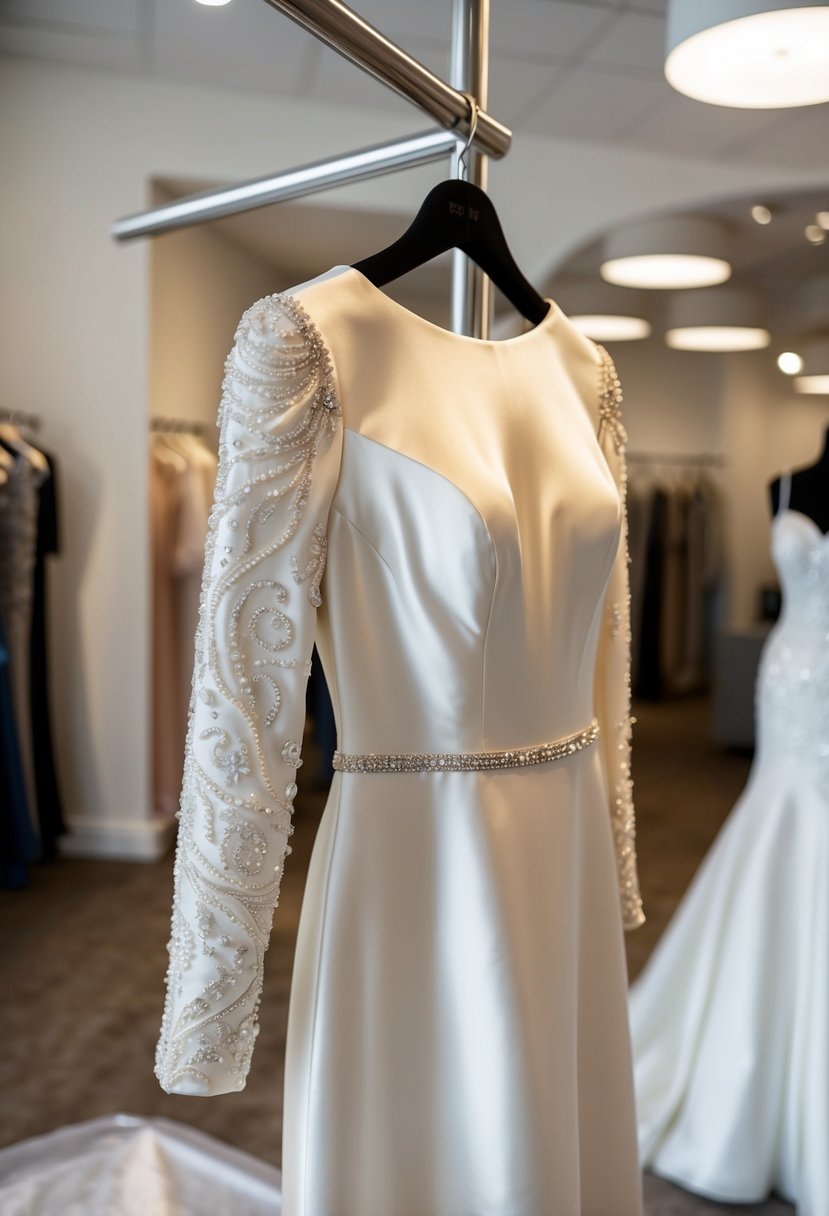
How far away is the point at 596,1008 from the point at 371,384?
2.59 ft

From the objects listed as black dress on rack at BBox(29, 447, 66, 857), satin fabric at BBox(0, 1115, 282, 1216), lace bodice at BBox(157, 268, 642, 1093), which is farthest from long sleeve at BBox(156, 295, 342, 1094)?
black dress on rack at BBox(29, 447, 66, 857)

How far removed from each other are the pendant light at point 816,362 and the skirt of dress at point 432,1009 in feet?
25.8

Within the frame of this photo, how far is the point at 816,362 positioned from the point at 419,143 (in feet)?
25.4

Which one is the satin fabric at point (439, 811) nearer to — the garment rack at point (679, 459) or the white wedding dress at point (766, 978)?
the white wedding dress at point (766, 978)

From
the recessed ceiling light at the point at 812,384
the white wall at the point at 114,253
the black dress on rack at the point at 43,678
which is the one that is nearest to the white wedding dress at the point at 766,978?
the white wall at the point at 114,253

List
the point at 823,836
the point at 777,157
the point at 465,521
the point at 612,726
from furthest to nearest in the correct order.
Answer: the point at 777,157 → the point at 823,836 → the point at 612,726 → the point at 465,521

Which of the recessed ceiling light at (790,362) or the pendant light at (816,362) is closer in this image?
the recessed ceiling light at (790,362)

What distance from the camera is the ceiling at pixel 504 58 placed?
3152mm

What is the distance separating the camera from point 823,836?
7.28ft

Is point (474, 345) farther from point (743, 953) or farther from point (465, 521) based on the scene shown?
point (743, 953)

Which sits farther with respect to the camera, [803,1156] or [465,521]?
[803,1156]

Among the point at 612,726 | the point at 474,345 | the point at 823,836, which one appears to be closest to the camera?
the point at 474,345

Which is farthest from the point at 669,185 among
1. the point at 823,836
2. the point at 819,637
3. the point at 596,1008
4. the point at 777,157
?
the point at 596,1008

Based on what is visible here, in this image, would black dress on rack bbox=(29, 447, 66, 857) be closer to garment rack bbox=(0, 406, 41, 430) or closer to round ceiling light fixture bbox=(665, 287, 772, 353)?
garment rack bbox=(0, 406, 41, 430)
